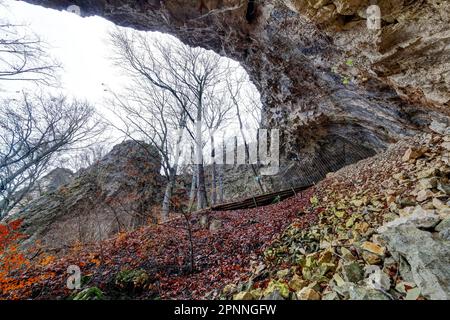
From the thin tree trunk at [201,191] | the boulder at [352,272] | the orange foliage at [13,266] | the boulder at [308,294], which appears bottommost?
the boulder at [308,294]

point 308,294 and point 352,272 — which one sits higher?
point 352,272

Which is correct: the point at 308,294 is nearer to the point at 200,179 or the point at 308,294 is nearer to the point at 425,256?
the point at 425,256

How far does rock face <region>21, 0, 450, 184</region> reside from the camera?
3311 mm

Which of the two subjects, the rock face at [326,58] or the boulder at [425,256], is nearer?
the boulder at [425,256]

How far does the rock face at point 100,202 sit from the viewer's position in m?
11.0

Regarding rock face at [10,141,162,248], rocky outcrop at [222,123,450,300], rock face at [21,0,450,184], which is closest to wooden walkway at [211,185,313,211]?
rock face at [21,0,450,184]

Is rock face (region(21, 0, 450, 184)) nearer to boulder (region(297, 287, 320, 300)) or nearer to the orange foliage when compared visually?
boulder (region(297, 287, 320, 300))

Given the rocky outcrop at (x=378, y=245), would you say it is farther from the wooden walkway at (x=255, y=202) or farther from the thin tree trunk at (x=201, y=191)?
the thin tree trunk at (x=201, y=191)

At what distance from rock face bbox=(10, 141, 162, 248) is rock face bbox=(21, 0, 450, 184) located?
5.90m

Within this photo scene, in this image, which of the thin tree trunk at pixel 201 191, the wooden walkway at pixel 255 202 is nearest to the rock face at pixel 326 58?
the wooden walkway at pixel 255 202

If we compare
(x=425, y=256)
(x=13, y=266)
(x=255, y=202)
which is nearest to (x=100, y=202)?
(x=13, y=266)

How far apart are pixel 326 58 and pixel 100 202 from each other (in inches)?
576

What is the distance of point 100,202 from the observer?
13.0m

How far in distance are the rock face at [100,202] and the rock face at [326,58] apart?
5.90 m
